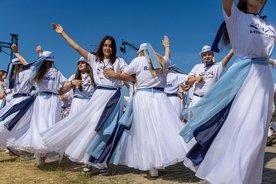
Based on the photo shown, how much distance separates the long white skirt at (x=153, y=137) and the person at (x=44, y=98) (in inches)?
71.4

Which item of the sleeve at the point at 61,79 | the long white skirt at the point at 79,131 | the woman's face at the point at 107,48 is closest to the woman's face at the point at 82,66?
the sleeve at the point at 61,79

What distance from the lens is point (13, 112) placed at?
6910 millimetres

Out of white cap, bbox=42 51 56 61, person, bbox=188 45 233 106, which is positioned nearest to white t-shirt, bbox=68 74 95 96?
white cap, bbox=42 51 56 61

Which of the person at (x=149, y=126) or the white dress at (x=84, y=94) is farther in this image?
the white dress at (x=84, y=94)

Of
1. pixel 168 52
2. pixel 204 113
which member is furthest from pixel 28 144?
pixel 204 113

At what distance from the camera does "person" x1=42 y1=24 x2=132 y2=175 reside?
528cm

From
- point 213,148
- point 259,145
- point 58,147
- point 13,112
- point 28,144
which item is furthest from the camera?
point 13,112

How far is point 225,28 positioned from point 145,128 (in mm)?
2008

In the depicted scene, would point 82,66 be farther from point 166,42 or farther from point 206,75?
point 206,75

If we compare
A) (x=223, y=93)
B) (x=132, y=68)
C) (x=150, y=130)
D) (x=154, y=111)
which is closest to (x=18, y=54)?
(x=132, y=68)

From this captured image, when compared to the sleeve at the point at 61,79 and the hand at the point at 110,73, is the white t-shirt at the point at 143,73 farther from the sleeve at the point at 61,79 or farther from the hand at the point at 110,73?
the sleeve at the point at 61,79

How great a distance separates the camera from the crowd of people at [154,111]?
10.7ft

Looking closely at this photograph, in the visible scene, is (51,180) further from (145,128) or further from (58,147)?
(145,128)

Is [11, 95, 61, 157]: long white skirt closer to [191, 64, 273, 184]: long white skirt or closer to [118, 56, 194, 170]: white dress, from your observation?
[118, 56, 194, 170]: white dress
